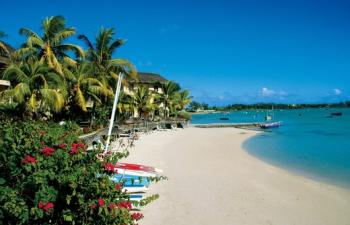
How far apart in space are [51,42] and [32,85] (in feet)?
14.4

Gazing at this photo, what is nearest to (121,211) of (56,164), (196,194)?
(56,164)

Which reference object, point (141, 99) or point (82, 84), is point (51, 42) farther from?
point (141, 99)

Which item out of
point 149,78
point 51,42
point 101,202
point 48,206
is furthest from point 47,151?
point 149,78

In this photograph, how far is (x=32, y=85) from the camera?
597 inches

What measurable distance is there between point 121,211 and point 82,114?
22.0 m

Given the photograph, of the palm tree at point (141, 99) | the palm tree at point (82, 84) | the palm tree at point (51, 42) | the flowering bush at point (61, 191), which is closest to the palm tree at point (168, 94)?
the palm tree at point (141, 99)

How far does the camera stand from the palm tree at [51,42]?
17.7 metres

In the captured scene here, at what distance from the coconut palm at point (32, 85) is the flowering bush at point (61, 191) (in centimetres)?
1136

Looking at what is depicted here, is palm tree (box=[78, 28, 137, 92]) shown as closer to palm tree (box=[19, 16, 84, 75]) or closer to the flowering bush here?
palm tree (box=[19, 16, 84, 75])

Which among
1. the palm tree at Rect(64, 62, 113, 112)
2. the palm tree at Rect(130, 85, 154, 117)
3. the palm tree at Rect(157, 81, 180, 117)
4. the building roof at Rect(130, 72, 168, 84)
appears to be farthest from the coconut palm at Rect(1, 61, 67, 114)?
the building roof at Rect(130, 72, 168, 84)

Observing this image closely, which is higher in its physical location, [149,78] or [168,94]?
[149,78]

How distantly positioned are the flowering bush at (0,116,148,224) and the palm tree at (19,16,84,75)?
1469 centimetres

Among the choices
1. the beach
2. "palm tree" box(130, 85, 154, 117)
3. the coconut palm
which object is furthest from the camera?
"palm tree" box(130, 85, 154, 117)

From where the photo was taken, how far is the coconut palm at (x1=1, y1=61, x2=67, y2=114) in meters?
14.2
